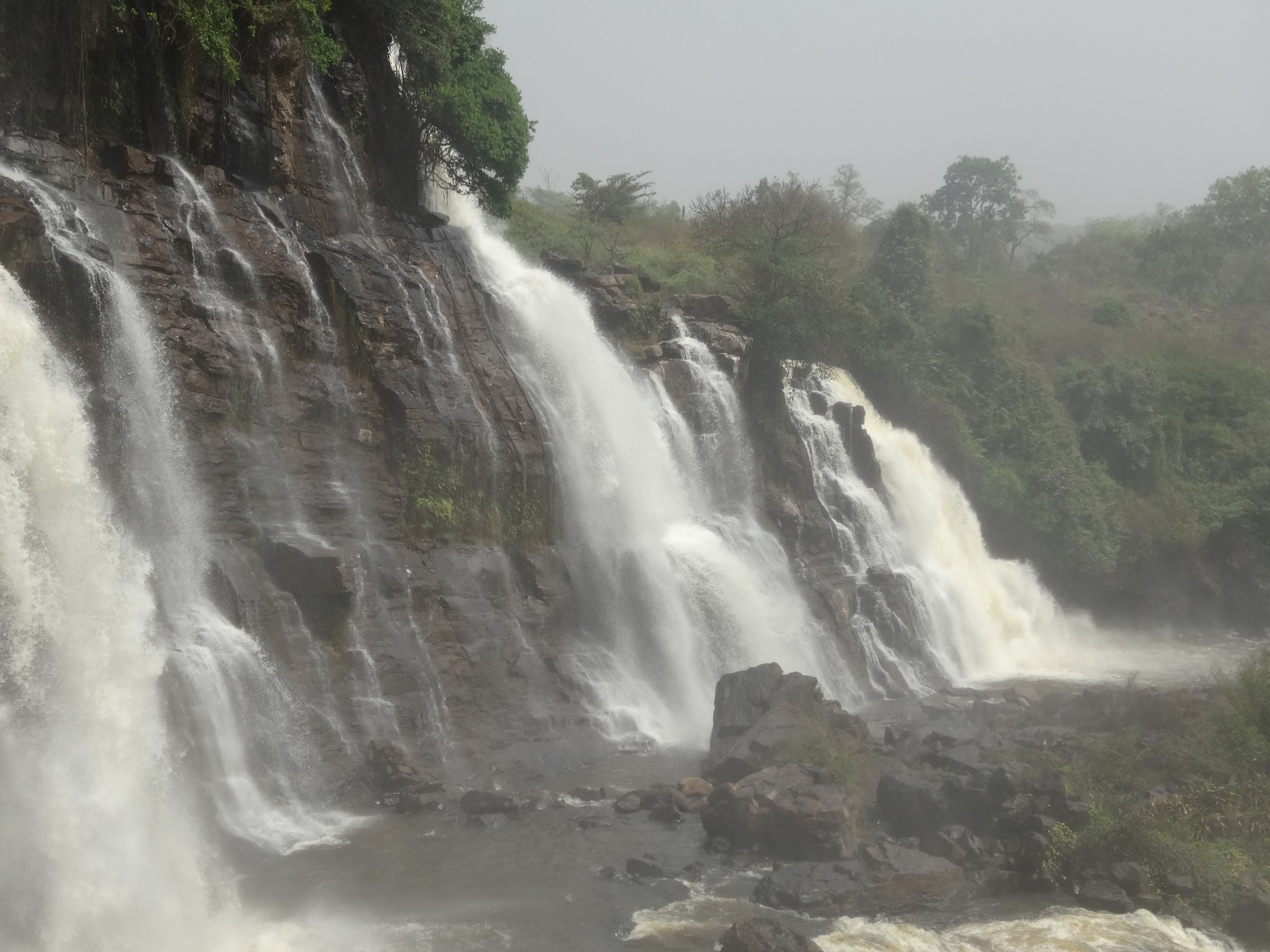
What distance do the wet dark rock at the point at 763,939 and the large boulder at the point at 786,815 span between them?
2445mm

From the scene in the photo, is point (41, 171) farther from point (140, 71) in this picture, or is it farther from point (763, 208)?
point (763, 208)

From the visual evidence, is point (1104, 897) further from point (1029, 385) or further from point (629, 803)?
point (1029, 385)

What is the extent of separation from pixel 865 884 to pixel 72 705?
9348 millimetres

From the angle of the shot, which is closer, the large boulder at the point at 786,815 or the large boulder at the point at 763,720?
the large boulder at the point at 786,815

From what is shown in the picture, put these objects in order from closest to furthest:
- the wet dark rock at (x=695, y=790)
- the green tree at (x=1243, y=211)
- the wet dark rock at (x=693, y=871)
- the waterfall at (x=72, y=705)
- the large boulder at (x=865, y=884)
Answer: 1. the waterfall at (x=72, y=705)
2. the large boulder at (x=865, y=884)
3. the wet dark rock at (x=693, y=871)
4. the wet dark rock at (x=695, y=790)
5. the green tree at (x=1243, y=211)

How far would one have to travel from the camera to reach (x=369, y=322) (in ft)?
62.2

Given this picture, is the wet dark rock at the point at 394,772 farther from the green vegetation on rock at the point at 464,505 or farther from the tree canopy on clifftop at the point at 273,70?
the tree canopy on clifftop at the point at 273,70

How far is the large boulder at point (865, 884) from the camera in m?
12.4

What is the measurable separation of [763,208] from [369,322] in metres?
24.0

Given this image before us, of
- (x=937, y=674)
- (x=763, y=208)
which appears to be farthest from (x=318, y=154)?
(x=763, y=208)

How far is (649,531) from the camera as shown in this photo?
22.4m

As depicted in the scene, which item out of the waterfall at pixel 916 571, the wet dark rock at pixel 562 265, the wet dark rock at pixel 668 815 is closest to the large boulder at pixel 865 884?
the wet dark rock at pixel 668 815

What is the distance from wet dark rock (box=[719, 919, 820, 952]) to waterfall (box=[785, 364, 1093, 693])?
1363 cm

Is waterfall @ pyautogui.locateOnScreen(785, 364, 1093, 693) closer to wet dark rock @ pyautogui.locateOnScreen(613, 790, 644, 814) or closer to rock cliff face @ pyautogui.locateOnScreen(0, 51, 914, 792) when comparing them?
rock cliff face @ pyautogui.locateOnScreen(0, 51, 914, 792)
